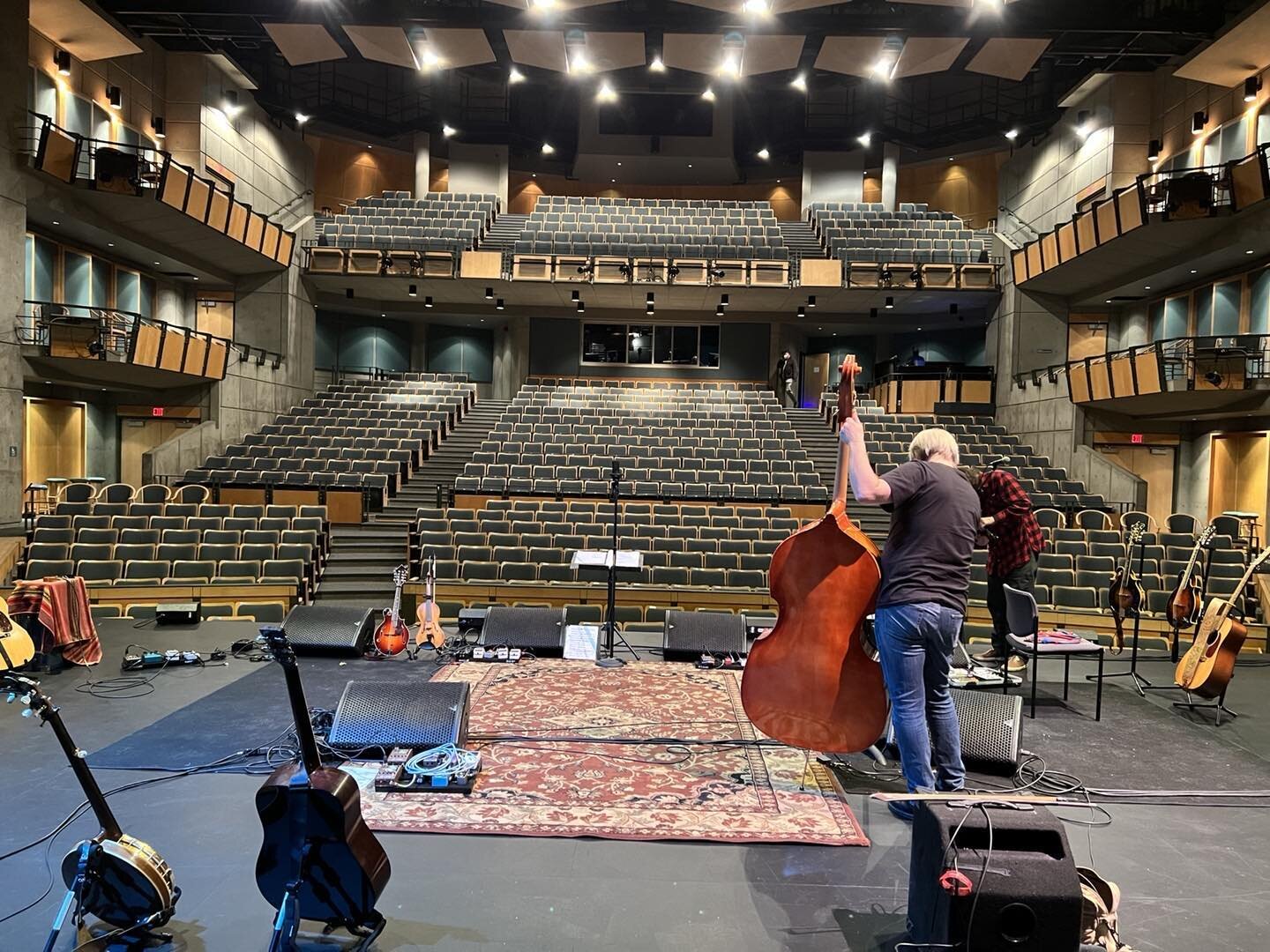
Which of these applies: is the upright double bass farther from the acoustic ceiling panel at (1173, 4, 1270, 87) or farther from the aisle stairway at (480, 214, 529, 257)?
the aisle stairway at (480, 214, 529, 257)

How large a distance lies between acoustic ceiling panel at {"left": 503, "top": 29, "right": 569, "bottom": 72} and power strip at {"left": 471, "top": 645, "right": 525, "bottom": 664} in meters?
8.74

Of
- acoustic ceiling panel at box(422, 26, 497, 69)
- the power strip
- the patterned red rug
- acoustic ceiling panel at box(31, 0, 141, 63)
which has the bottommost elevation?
the power strip

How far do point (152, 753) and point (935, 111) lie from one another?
19.3m

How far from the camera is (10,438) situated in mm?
8188

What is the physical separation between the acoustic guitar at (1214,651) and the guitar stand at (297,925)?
405 cm

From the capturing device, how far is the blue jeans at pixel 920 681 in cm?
238

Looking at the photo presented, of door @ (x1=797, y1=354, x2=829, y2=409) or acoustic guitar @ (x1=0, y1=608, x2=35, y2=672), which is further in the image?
door @ (x1=797, y1=354, x2=829, y2=409)

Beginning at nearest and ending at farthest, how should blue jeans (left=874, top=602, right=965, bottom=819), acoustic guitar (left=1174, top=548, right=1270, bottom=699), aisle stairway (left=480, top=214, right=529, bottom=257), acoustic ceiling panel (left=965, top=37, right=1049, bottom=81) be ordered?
blue jeans (left=874, top=602, right=965, bottom=819) < acoustic guitar (left=1174, top=548, right=1270, bottom=699) < acoustic ceiling panel (left=965, top=37, right=1049, bottom=81) < aisle stairway (left=480, top=214, right=529, bottom=257)

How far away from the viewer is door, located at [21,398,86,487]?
10.5 m

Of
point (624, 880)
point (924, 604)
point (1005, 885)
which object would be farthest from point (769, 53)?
point (1005, 885)

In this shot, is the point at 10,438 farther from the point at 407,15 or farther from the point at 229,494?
the point at 407,15

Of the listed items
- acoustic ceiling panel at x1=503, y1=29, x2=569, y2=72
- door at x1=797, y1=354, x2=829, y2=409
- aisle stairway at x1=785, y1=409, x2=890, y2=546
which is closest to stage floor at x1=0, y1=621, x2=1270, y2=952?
aisle stairway at x1=785, y1=409, x2=890, y2=546

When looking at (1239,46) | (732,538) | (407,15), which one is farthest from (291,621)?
(1239,46)

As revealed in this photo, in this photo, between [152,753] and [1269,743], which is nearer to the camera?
[152,753]
